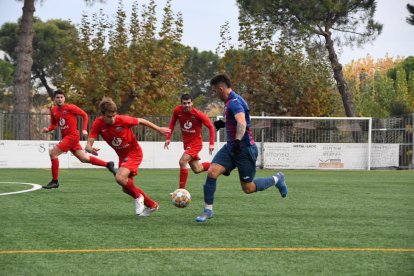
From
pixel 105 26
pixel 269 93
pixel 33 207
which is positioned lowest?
pixel 33 207

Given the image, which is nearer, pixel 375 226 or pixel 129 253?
pixel 129 253

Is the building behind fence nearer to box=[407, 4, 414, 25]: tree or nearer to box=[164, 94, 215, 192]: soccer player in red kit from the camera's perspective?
box=[407, 4, 414, 25]: tree

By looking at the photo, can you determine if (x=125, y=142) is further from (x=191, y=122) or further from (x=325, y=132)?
(x=325, y=132)

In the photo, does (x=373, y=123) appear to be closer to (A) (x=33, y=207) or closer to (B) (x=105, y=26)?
(B) (x=105, y=26)

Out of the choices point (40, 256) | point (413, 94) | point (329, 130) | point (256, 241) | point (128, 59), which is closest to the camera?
point (40, 256)

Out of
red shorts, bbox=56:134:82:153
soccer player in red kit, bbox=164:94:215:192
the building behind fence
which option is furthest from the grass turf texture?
the building behind fence

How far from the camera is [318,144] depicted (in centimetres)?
3209

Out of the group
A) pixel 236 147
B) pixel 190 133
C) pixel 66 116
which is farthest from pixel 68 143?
pixel 236 147

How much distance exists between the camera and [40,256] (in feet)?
22.7

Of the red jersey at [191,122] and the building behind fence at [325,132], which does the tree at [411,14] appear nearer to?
the building behind fence at [325,132]

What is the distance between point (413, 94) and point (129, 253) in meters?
48.9

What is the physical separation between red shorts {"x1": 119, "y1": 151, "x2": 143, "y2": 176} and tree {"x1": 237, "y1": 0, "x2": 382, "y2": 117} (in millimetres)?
28463

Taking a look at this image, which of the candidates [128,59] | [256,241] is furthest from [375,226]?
[128,59]

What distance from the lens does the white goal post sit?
31609mm
